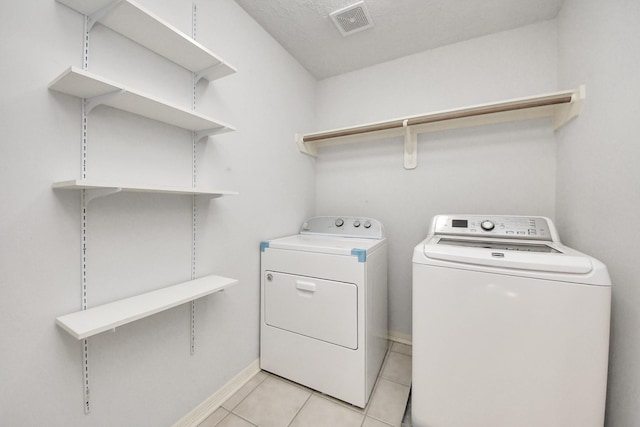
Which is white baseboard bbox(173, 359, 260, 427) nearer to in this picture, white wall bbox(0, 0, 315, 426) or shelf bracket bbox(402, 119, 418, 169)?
white wall bbox(0, 0, 315, 426)

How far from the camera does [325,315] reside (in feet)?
5.00

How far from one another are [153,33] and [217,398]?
189cm

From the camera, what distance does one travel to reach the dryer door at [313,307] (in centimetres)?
146

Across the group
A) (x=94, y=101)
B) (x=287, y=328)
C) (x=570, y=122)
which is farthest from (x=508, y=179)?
(x=94, y=101)

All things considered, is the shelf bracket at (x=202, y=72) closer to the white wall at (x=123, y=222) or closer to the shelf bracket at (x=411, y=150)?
the white wall at (x=123, y=222)

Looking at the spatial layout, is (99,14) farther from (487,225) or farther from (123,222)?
(487,225)

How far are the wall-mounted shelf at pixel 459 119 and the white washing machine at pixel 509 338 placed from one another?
2.78ft

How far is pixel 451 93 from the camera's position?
1.99 m

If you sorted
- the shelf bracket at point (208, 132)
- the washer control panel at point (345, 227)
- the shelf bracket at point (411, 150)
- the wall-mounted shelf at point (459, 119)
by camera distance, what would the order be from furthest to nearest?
the shelf bracket at point (411, 150) < the washer control panel at point (345, 227) < the wall-mounted shelf at point (459, 119) < the shelf bracket at point (208, 132)

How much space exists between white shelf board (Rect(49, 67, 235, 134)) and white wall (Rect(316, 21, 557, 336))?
4.56ft

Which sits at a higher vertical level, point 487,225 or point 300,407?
point 487,225

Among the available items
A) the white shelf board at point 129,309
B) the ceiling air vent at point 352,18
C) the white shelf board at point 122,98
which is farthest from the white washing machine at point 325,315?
the ceiling air vent at point 352,18

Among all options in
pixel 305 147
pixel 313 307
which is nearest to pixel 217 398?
pixel 313 307

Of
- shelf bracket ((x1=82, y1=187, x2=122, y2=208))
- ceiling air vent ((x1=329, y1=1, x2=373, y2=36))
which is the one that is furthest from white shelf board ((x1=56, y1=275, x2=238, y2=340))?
ceiling air vent ((x1=329, y1=1, x2=373, y2=36))
